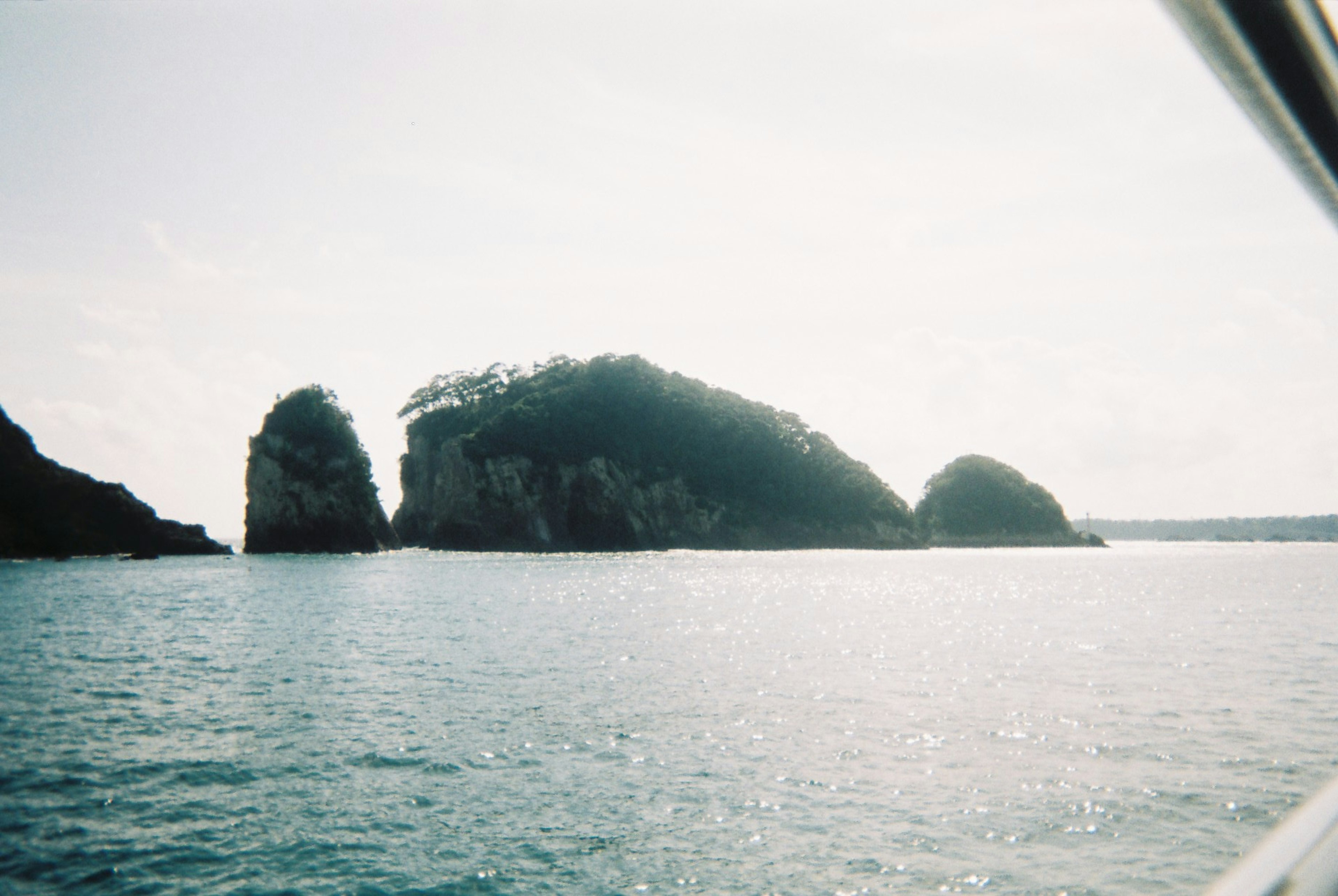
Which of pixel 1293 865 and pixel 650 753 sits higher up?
pixel 1293 865

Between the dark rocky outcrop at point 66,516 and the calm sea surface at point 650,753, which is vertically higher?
the dark rocky outcrop at point 66,516

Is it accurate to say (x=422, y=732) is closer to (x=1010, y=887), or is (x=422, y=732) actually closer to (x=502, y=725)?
(x=502, y=725)

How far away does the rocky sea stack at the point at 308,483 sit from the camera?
4958 inches

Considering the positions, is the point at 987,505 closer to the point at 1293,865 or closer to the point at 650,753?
the point at 650,753

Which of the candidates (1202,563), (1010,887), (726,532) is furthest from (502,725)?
(1202,563)

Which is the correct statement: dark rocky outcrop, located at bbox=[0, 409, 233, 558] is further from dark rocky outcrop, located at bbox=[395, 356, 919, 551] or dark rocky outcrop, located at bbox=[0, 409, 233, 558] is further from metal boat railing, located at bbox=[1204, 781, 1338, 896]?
metal boat railing, located at bbox=[1204, 781, 1338, 896]

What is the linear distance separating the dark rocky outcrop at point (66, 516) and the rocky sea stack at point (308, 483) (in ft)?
48.3

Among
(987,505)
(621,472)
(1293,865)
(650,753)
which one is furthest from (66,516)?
(987,505)

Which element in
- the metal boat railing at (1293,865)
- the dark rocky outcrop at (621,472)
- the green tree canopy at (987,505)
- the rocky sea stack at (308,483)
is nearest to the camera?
the metal boat railing at (1293,865)

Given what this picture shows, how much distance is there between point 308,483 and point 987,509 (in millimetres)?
139106

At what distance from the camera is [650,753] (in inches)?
805

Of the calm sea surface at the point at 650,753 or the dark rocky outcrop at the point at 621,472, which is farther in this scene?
the dark rocky outcrop at the point at 621,472

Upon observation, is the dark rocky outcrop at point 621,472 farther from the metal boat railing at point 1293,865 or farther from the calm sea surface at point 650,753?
the metal boat railing at point 1293,865

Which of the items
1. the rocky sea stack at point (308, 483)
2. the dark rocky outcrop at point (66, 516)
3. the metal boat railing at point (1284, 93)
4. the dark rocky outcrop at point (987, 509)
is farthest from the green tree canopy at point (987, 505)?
the metal boat railing at point (1284, 93)
